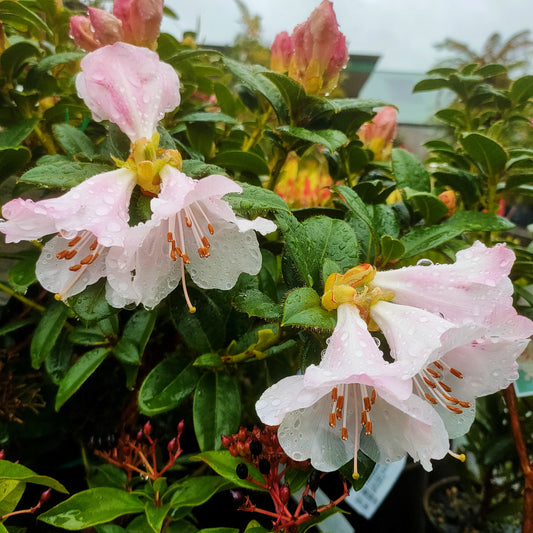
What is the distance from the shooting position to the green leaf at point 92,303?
0.54m

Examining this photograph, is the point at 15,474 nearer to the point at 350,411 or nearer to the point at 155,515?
the point at 155,515

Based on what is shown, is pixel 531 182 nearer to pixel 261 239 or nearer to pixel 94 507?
pixel 261 239

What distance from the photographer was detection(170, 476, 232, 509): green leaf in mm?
610

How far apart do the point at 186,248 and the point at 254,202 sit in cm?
12

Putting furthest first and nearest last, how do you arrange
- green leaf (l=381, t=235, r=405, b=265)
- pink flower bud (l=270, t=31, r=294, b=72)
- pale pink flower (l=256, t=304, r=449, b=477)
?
pink flower bud (l=270, t=31, r=294, b=72) < green leaf (l=381, t=235, r=405, b=265) < pale pink flower (l=256, t=304, r=449, b=477)

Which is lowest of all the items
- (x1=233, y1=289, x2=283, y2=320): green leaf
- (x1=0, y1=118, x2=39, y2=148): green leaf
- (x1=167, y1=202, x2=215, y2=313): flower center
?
(x1=0, y1=118, x2=39, y2=148): green leaf

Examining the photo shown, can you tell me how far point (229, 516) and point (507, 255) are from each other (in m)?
0.69

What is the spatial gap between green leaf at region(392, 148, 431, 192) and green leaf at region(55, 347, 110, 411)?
549mm

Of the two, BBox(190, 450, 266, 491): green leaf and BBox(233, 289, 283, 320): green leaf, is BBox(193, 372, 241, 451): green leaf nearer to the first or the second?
BBox(190, 450, 266, 491): green leaf

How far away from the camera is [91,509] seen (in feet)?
1.89

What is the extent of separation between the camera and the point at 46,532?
2.61ft

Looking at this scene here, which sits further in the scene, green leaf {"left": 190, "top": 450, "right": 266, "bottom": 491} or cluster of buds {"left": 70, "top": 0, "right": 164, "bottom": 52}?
cluster of buds {"left": 70, "top": 0, "right": 164, "bottom": 52}

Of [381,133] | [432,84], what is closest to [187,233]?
[381,133]

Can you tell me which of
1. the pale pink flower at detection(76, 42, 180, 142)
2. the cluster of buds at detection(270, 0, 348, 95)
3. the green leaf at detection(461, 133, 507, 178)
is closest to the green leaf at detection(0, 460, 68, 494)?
the pale pink flower at detection(76, 42, 180, 142)
